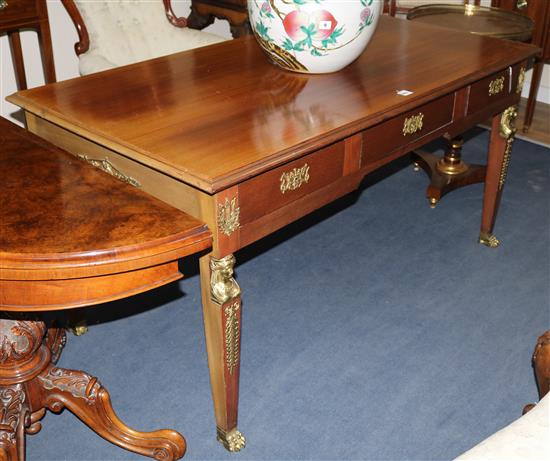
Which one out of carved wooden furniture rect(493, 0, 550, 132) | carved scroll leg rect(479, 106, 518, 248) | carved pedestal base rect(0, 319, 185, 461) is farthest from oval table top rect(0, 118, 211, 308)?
carved wooden furniture rect(493, 0, 550, 132)

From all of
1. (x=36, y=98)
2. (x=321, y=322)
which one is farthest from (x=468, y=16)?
(x=36, y=98)

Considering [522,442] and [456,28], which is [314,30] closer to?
[522,442]

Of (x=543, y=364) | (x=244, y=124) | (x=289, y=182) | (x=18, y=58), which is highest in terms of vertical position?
(x=244, y=124)

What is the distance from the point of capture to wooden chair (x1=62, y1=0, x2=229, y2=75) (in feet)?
9.27

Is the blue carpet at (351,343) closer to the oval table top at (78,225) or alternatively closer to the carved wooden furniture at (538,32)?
the oval table top at (78,225)

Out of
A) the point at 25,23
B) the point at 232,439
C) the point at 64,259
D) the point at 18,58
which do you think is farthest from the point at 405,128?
the point at 18,58

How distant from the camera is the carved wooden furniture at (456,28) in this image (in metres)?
3.10

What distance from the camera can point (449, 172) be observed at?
3.17 meters

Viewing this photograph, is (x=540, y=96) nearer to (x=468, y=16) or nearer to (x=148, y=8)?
(x=468, y=16)

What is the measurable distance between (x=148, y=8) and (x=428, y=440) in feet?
7.27

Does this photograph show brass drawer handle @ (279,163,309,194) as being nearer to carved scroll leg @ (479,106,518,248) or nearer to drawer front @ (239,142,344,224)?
drawer front @ (239,142,344,224)

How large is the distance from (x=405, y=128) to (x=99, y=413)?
1.16 meters

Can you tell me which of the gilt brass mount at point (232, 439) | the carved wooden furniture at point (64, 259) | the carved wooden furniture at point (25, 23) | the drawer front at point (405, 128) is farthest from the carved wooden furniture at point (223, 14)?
the gilt brass mount at point (232, 439)

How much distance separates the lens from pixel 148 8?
312cm
